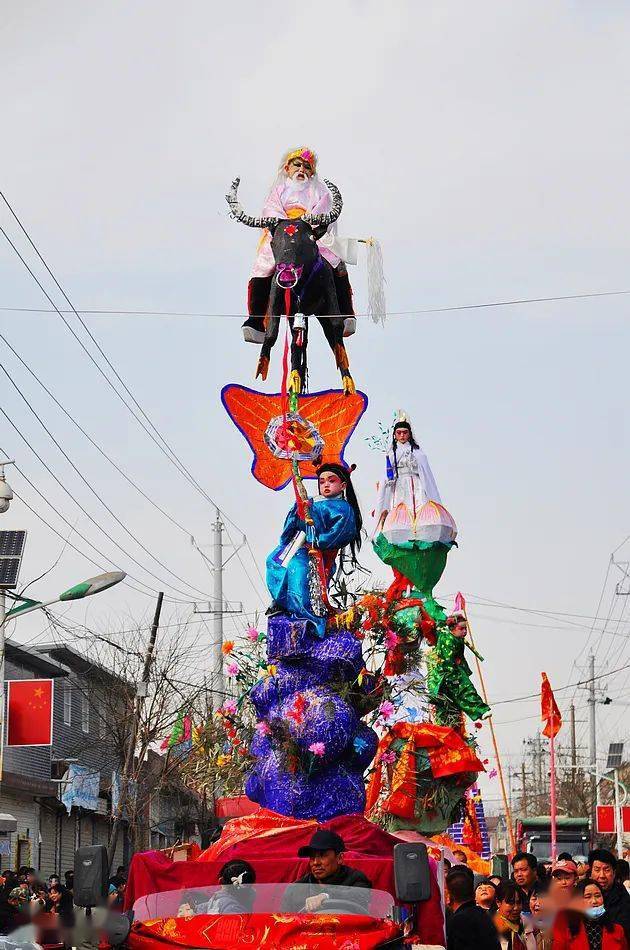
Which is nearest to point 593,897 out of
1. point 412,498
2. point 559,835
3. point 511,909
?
point 511,909

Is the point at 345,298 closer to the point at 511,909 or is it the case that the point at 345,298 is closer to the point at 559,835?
the point at 511,909

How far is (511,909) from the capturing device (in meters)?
10.6

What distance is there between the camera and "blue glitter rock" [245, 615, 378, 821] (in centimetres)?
1373

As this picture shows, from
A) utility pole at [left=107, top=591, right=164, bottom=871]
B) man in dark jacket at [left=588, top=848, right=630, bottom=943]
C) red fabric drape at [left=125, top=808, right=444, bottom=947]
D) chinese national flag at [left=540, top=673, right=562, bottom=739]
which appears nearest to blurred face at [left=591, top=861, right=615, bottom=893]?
man in dark jacket at [left=588, top=848, right=630, bottom=943]

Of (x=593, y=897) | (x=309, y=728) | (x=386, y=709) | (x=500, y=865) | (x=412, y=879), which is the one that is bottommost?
(x=500, y=865)

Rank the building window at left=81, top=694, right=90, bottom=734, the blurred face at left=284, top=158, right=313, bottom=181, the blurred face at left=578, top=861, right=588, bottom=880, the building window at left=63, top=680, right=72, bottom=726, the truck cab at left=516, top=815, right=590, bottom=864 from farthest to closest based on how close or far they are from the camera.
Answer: the building window at left=81, top=694, right=90, bottom=734 → the building window at left=63, top=680, right=72, bottom=726 → the truck cab at left=516, top=815, right=590, bottom=864 → the blurred face at left=284, top=158, right=313, bottom=181 → the blurred face at left=578, top=861, right=588, bottom=880

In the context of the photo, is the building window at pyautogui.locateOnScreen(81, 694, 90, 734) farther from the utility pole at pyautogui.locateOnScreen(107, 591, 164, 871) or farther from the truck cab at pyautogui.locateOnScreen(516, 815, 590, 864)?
the truck cab at pyautogui.locateOnScreen(516, 815, 590, 864)

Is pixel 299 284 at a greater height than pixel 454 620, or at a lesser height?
greater

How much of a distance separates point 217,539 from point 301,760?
3271 cm

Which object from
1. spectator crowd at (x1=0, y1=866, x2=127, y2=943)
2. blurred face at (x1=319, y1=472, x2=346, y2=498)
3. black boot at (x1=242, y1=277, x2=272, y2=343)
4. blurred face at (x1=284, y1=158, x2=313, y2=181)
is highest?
blurred face at (x1=284, y1=158, x2=313, y2=181)

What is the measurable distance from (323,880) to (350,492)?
22.9 feet

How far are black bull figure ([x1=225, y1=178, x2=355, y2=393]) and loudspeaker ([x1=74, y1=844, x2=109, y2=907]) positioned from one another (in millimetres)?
8180

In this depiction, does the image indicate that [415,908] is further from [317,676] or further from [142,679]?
[142,679]

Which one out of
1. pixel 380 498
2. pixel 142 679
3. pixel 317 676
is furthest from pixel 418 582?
pixel 142 679
